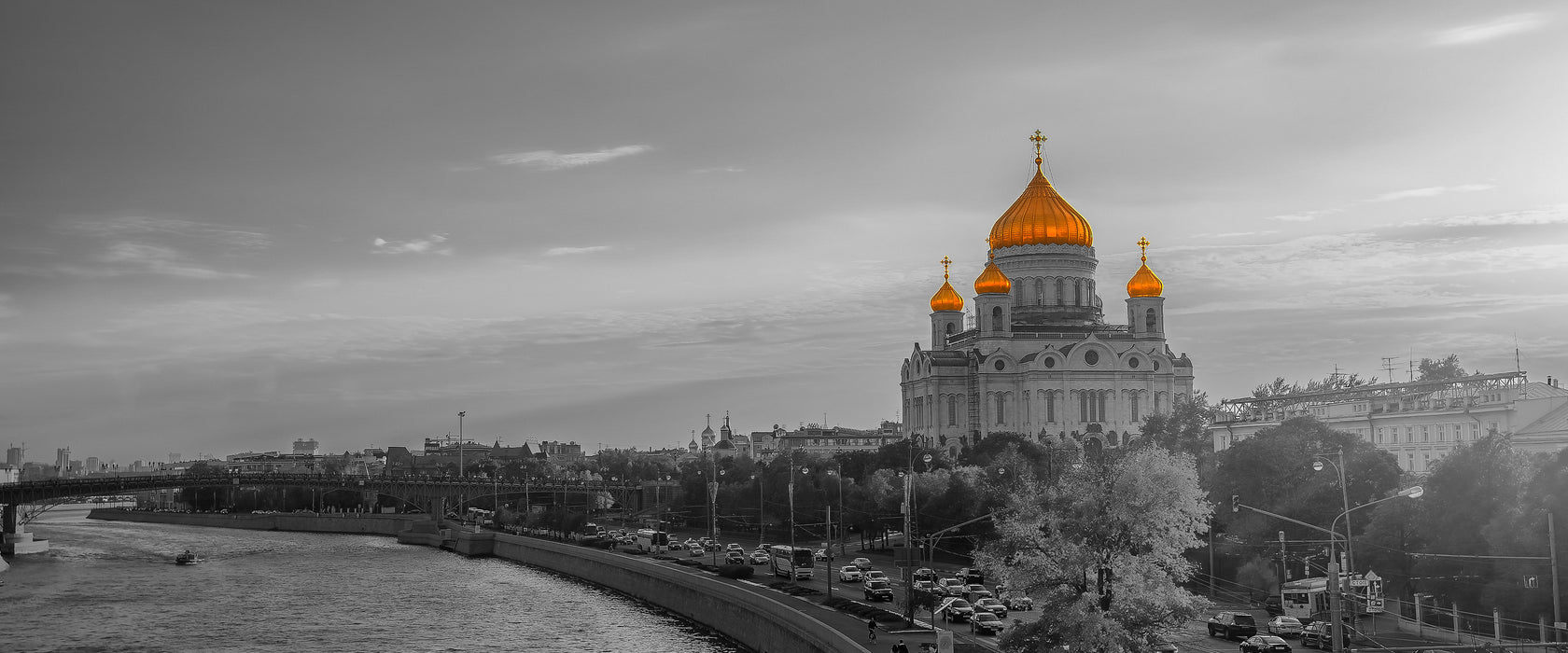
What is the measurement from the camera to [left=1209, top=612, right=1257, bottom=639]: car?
39656mm

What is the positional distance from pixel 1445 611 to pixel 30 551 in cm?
9253

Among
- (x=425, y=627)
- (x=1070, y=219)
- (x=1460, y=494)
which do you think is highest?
(x=1070, y=219)

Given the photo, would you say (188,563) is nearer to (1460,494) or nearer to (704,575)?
(704,575)

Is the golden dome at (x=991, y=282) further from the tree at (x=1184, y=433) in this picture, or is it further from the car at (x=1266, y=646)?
the car at (x=1266, y=646)

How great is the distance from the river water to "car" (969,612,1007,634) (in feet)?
34.6

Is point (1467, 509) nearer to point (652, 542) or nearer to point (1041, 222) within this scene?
point (652, 542)

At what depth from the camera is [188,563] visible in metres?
90.3

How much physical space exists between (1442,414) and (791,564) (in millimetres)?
33938

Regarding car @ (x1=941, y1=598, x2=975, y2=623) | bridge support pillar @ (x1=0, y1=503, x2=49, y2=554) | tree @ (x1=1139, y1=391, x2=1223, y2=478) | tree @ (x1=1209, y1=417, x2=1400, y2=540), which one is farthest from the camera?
bridge support pillar @ (x1=0, y1=503, x2=49, y2=554)

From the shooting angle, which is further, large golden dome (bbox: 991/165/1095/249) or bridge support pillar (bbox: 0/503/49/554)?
large golden dome (bbox: 991/165/1095/249)

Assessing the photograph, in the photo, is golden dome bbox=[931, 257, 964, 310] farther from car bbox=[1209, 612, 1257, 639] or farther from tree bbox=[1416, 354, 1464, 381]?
car bbox=[1209, 612, 1257, 639]

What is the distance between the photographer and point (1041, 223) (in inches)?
4648

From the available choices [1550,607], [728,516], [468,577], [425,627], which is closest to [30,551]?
[468,577]

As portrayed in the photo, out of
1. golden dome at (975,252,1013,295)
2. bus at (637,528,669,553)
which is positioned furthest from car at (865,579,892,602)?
golden dome at (975,252,1013,295)
